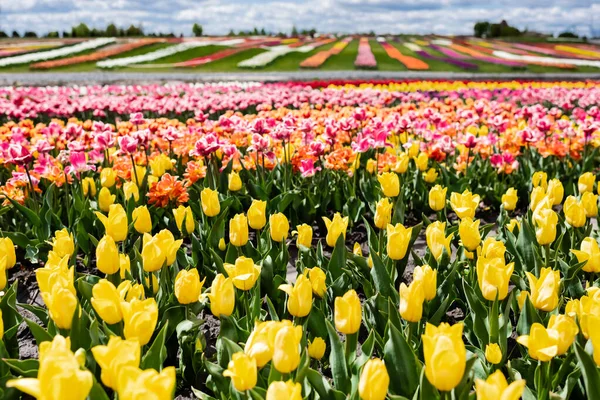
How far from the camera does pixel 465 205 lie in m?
3.11

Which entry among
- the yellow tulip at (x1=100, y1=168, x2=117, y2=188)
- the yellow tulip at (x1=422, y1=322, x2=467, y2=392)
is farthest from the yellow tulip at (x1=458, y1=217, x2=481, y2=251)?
the yellow tulip at (x1=100, y1=168, x2=117, y2=188)

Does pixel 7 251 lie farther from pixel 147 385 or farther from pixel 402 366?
pixel 402 366

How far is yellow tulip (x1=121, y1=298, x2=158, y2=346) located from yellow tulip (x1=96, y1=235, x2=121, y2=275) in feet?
1.87

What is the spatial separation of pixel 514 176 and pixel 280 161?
7.50 feet

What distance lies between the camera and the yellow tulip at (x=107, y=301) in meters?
1.89

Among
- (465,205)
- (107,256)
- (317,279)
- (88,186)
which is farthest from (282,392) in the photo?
(88,186)

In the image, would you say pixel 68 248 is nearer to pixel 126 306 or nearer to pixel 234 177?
pixel 126 306

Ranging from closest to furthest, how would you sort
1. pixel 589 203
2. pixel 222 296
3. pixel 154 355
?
1. pixel 154 355
2. pixel 222 296
3. pixel 589 203

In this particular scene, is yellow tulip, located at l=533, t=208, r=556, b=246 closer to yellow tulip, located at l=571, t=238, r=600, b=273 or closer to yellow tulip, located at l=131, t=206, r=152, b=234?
yellow tulip, located at l=571, t=238, r=600, b=273

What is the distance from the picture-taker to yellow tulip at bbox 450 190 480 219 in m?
3.01

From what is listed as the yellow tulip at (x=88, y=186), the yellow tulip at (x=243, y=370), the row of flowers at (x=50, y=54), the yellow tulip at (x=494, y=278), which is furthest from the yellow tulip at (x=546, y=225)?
the row of flowers at (x=50, y=54)

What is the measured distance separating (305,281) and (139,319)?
55 centimetres

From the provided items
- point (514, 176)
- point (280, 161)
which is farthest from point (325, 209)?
point (514, 176)

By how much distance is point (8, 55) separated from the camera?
34.0 metres
